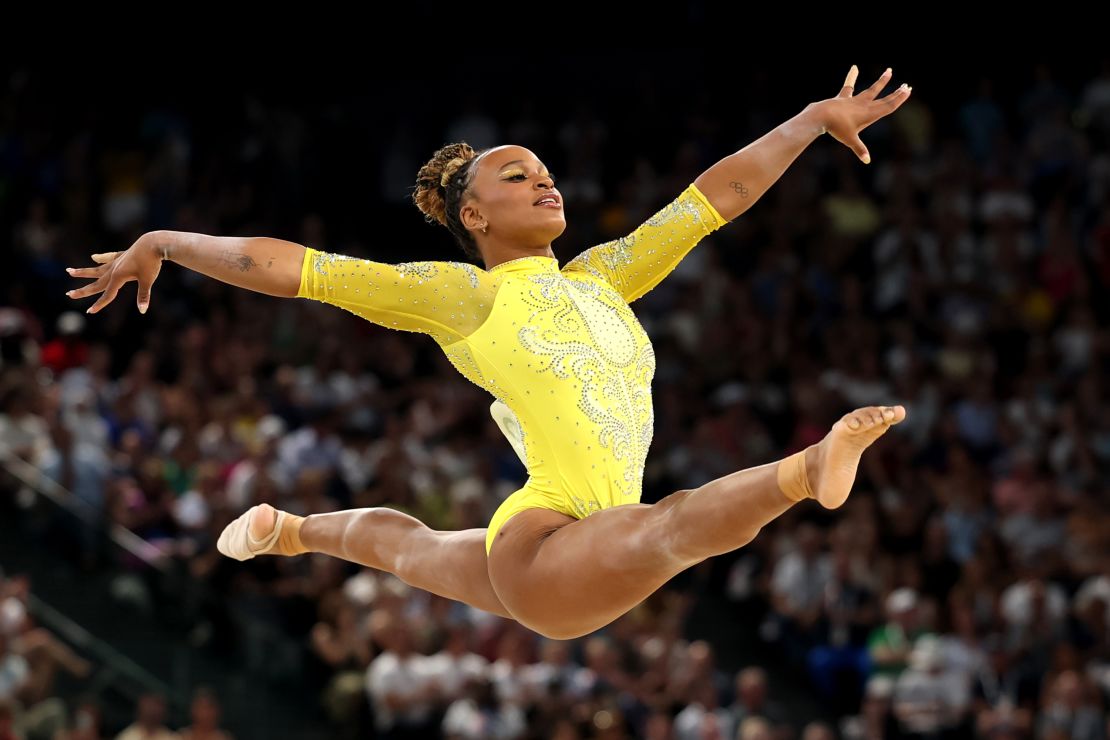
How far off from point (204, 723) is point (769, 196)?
668 centimetres

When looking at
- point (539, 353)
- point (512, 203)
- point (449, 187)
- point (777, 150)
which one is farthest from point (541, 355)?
point (777, 150)

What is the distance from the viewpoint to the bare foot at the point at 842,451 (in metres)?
4.41

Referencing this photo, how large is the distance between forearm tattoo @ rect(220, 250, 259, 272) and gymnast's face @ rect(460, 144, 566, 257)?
788 millimetres

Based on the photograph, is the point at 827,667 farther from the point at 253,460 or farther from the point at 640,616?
the point at 253,460

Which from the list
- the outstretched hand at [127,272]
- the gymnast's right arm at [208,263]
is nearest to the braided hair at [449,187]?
the gymnast's right arm at [208,263]

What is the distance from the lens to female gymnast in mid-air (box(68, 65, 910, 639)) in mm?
4875

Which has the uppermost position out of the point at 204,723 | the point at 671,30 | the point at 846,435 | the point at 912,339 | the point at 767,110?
the point at 671,30

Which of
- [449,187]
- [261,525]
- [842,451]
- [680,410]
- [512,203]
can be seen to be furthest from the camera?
[680,410]

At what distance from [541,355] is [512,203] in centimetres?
55

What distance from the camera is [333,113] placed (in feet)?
50.4

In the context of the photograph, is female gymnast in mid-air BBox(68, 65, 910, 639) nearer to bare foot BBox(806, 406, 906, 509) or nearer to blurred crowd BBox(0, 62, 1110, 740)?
bare foot BBox(806, 406, 906, 509)

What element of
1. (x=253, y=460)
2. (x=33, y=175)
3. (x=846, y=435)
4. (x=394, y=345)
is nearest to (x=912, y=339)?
(x=394, y=345)

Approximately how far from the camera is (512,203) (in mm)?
5582

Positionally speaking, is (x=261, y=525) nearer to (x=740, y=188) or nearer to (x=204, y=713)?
(x=740, y=188)
